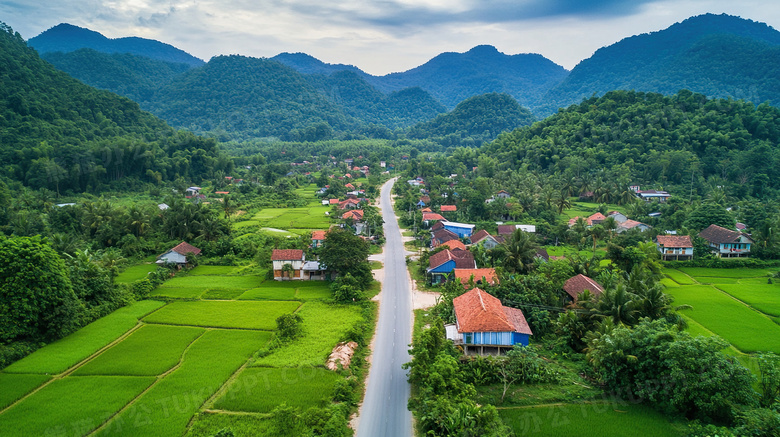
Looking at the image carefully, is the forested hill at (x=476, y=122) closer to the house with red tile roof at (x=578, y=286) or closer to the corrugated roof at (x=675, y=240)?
the corrugated roof at (x=675, y=240)

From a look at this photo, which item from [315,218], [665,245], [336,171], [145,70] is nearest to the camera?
[665,245]

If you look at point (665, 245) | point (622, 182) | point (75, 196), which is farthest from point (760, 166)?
point (75, 196)

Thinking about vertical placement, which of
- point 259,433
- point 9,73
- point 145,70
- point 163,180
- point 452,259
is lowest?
point 259,433

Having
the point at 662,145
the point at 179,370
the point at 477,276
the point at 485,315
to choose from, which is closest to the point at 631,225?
the point at 477,276

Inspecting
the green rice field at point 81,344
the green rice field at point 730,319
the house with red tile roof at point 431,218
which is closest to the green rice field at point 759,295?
the green rice field at point 730,319

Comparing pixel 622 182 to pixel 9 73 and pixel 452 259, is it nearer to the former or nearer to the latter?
pixel 452 259

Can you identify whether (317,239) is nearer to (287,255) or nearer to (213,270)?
(287,255)

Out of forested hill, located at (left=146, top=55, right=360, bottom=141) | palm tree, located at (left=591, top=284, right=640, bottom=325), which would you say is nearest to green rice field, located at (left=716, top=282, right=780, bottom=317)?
palm tree, located at (left=591, top=284, right=640, bottom=325)
